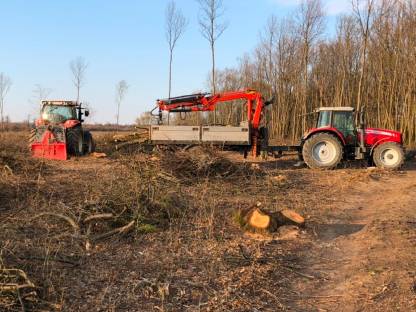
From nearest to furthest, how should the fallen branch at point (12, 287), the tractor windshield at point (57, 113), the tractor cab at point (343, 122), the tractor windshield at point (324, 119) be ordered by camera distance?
the fallen branch at point (12, 287) → the tractor cab at point (343, 122) → the tractor windshield at point (324, 119) → the tractor windshield at point (57, 113)

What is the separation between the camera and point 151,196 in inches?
285

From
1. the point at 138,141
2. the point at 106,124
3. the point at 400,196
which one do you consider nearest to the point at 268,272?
the point at 400,196

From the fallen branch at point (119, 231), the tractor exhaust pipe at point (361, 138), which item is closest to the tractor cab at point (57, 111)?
the tractor exhaust pipe at point (361, 138)

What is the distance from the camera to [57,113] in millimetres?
17859

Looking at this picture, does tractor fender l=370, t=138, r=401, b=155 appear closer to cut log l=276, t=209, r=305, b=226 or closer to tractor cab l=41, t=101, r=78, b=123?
cut log l=276, t=209, r=305, b=226

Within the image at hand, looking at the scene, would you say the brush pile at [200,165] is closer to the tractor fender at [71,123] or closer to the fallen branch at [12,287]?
the fallen branch at [12,287]

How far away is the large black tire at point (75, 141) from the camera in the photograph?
1681cm

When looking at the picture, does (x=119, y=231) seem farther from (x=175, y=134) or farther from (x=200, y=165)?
(x=175, y=134)

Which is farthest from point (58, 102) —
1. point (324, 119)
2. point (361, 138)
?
point (361, 138)

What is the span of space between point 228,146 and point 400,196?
20.5 ft

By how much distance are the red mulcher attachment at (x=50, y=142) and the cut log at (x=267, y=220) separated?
10.8m

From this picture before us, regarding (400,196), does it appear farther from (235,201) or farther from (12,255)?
(12,255)

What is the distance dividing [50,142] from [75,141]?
1.11m

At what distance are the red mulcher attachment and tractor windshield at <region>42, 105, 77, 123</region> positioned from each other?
1.66 meters
